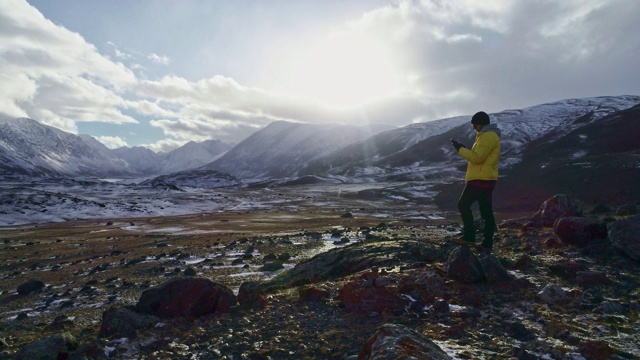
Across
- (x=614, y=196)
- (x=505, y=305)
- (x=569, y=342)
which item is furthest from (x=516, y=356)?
(x=614, y=196)

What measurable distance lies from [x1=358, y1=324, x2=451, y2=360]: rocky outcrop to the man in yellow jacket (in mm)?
6250

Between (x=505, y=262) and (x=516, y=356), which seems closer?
(x=516, y=356)

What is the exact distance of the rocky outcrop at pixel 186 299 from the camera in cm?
869

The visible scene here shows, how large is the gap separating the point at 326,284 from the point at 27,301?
1280 centimetres

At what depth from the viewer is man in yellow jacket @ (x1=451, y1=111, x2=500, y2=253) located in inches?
415

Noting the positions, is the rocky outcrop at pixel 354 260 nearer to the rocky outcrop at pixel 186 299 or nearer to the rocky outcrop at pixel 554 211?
the rocky outcrop at pixel 186 299

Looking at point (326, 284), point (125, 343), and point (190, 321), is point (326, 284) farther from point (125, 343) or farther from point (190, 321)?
point (125, 343)

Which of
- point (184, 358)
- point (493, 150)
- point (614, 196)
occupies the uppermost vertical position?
point (493, 150)

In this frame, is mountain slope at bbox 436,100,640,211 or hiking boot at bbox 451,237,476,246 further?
mountain slope at bbox 436,100,640,211

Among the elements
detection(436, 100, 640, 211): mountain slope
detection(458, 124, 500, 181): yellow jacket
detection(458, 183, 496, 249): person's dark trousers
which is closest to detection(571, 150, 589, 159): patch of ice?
detection(436, 100, 640, 211): mountain slope

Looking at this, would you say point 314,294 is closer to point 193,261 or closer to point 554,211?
point 554,211

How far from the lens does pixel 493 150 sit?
416 inches

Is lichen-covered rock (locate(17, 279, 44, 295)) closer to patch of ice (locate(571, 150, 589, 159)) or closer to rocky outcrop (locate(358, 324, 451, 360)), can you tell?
rocky outcrop (locate(358, 324, 451, 360))

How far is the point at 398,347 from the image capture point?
16.8 feet
